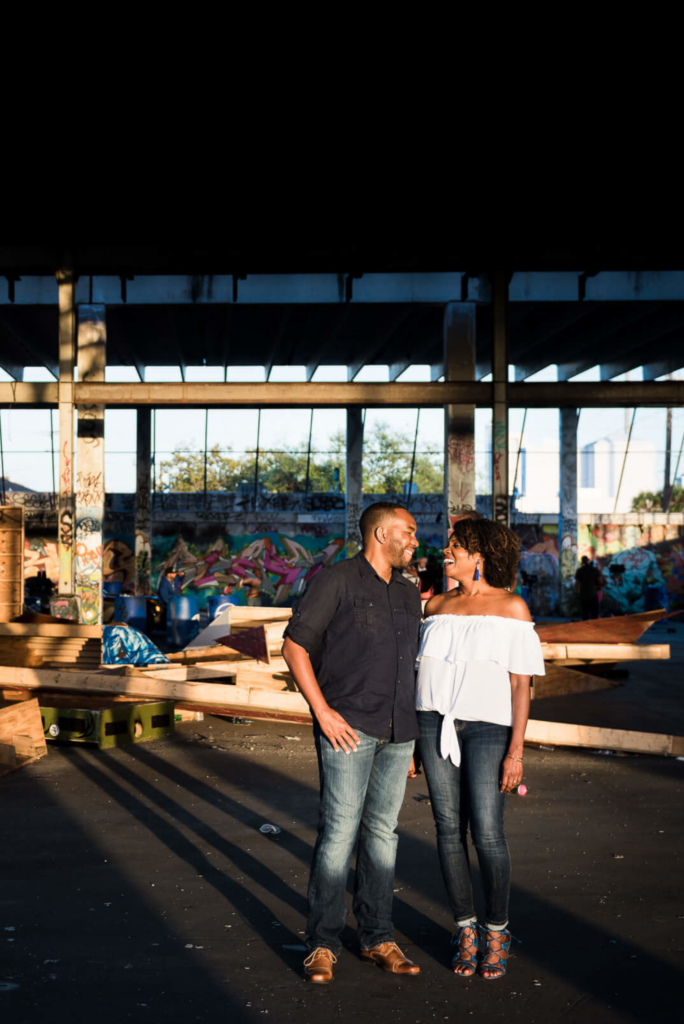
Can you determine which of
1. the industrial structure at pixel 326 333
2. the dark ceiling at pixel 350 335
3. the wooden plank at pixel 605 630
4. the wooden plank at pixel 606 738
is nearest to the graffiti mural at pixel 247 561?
the industrial structure at pixel 326 333

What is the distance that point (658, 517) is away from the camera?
28.9 m

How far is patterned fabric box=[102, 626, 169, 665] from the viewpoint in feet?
34.3

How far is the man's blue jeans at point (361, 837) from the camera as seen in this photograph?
3.44 metres

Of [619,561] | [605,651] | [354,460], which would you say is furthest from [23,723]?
[619,561]

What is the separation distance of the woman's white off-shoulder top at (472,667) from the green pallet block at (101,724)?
194 inches

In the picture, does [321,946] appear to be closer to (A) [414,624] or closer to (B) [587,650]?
(A) [414,624]

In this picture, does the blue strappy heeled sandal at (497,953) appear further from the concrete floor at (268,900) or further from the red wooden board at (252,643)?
the red wooden board at (252,643)

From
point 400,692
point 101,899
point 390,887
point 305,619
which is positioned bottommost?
point 101,899

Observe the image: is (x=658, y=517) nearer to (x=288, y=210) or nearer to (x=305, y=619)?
(x=288, y=210)

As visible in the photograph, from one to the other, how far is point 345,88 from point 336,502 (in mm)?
20990

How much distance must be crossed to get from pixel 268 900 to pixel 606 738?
355 centimetres

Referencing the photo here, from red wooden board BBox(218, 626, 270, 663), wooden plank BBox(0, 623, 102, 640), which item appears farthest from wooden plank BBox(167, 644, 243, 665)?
wooden plank BBox(0, 623, 102, 640)

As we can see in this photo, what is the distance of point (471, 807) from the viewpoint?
348 centimetres

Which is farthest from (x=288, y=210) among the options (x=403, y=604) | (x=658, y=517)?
(x=658, y=517)
